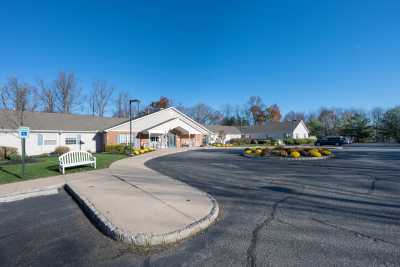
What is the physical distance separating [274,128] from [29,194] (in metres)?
50.0

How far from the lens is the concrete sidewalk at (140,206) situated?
3.62m

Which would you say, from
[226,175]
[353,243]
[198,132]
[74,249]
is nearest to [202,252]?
[74,249]

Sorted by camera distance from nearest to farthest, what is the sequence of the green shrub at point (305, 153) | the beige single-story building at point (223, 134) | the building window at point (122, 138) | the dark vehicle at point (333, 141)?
the green shrub at point (305, 153)
the building window at point (122, 138)
the dark vehicle at point (333, 141)
the beige single-story building at point (223, 134)

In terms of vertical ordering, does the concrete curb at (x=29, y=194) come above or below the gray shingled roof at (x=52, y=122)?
below

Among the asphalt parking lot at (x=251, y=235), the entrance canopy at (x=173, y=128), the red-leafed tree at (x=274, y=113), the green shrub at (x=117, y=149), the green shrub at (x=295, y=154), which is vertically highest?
the red-leafed tree at (x=274, y=113)

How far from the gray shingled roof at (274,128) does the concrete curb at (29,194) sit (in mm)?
45589

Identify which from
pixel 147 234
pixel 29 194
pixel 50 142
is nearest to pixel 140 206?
pixel 147 234

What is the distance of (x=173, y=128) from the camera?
93.0 feet

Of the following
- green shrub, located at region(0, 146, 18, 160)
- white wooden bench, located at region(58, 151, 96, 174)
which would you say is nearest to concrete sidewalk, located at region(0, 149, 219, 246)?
white wooden bench, located at region(58, 151, 96, 174)

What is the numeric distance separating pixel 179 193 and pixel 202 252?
Answer: 301 cm

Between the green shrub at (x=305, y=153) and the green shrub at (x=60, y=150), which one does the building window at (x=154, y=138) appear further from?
the green shrub at (x=305, y=153)

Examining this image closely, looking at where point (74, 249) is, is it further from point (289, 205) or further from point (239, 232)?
point (289, 205)

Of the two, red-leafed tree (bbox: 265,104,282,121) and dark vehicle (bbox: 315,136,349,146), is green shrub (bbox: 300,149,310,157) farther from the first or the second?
red-leafed tree (bbox: 265,104,282,121)

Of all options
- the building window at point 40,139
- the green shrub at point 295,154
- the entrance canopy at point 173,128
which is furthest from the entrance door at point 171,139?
the green shrub at point 295,154
